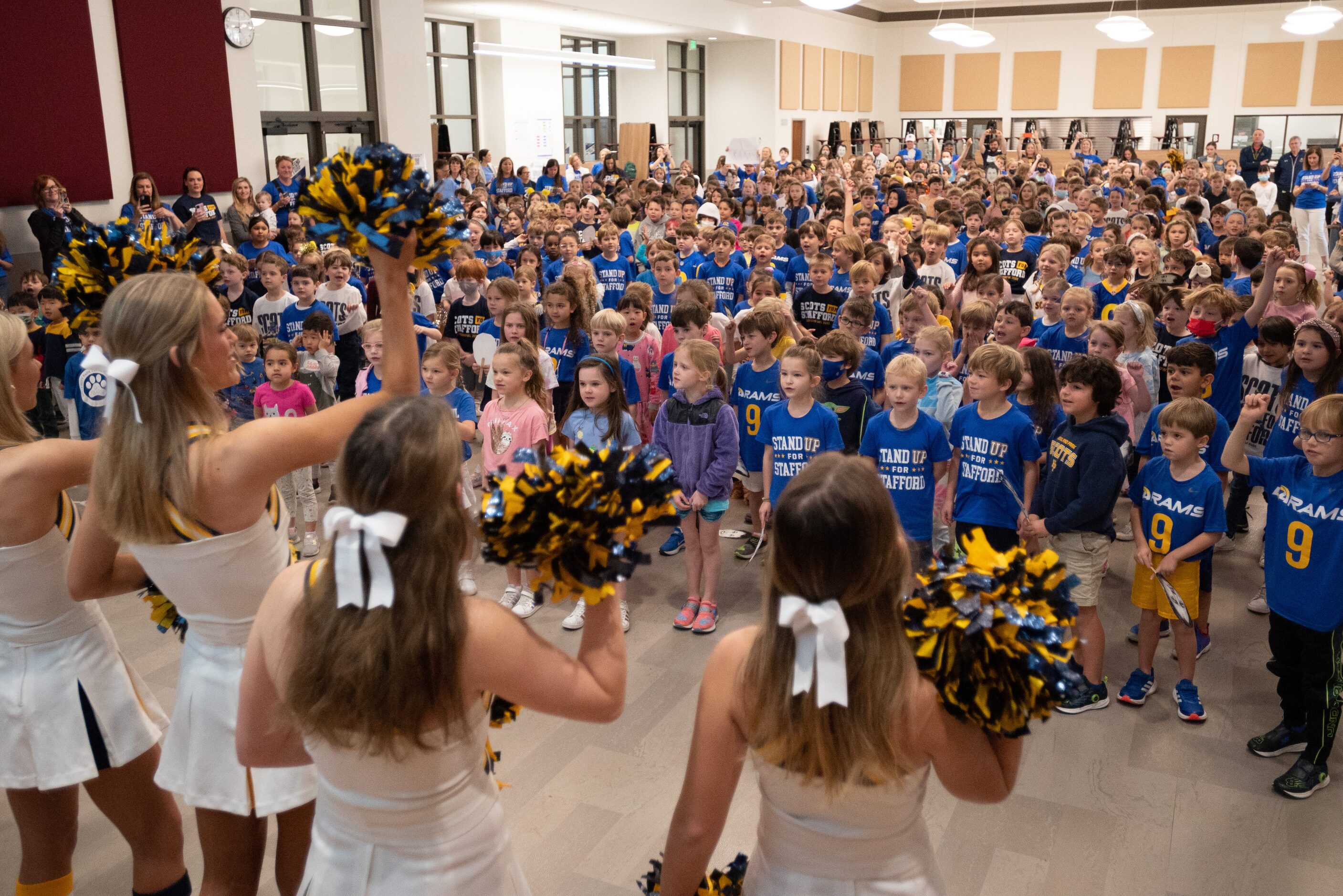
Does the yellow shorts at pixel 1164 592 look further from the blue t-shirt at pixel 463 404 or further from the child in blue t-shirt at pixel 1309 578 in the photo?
the blue t-shirt at pixel 463 404

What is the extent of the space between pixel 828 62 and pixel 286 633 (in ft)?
91.9

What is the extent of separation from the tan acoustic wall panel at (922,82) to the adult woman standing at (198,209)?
76.3 ft

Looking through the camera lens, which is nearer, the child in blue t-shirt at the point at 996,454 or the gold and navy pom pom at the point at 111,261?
the gold and navy pom pom at the point at 111,261

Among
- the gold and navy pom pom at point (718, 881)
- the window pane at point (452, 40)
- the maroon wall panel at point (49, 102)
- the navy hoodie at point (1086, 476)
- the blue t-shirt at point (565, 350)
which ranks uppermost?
the window pane at point (452, 40)

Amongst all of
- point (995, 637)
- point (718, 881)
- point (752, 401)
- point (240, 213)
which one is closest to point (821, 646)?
point (995, 637)

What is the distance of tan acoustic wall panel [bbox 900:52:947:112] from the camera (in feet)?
95.7

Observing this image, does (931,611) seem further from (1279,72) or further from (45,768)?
(1279,72)

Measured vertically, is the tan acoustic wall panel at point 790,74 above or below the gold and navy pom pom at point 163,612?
above

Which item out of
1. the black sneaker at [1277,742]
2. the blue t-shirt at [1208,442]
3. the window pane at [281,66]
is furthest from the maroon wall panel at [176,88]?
the black sneaker at [1277,742]

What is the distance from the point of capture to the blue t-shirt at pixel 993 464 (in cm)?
392

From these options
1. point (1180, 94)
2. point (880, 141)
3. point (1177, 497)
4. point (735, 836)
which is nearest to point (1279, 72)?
point (1180, 94)

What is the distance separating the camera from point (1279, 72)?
24.6m

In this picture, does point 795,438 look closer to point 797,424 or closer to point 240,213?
point 797,424

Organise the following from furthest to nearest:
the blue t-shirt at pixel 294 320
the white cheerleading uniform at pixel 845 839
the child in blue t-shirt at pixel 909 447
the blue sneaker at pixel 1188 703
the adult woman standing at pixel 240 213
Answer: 1. the adult woman standing at pixel 240 213
2. the blue t-shirt at pixel 294 320
3. the child in blue t-shirt at pixel 909 447
4. the blue sneaker at pixel 1188 703
5. the white cheerleading uniform at pixel 845 839
